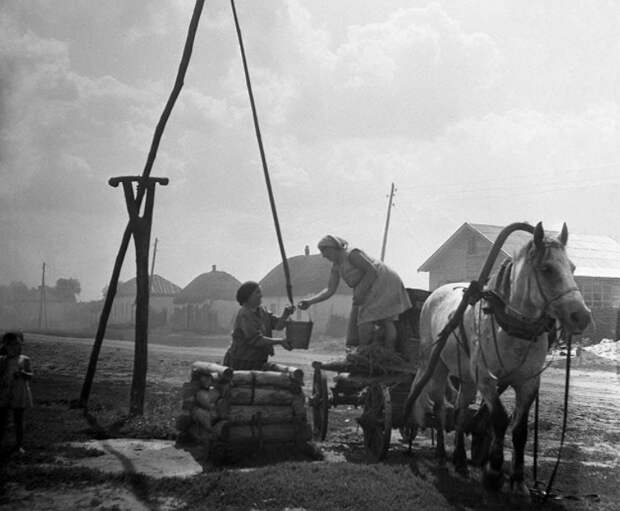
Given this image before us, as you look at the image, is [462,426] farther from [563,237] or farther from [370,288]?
[563,237]

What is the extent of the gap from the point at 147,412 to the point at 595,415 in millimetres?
7810

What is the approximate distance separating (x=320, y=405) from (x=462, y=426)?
106 inches

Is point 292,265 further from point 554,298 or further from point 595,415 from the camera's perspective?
point 554,298

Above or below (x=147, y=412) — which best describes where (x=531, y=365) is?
above

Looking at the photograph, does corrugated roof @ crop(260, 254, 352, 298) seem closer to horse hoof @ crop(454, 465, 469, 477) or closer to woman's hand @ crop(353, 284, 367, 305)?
woman's hand @ crop(353, 284, 367, 305)

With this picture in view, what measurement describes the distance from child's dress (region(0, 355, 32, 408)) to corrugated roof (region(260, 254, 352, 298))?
124 feet

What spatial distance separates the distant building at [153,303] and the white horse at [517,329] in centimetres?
5397

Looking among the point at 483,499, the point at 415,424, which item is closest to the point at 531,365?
the point at 483,499

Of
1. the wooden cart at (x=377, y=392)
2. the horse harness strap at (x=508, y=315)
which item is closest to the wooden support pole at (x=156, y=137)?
the wooden cart at (x=377, y=392)

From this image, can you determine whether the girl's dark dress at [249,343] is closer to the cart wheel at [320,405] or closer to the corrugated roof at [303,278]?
the cart wheel at [320,405]

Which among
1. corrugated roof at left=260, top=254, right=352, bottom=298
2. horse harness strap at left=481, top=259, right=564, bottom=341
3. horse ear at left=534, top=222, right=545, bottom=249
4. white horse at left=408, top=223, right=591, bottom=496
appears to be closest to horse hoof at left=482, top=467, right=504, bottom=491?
white horse at left=408, top=223, right=591, bottom=496

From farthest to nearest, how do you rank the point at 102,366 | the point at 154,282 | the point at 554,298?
1. the point at 154,282
2. the point at 102,366
3. the point at 554,298

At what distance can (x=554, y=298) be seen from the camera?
18.4 ft

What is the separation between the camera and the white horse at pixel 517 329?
18.5 ft
